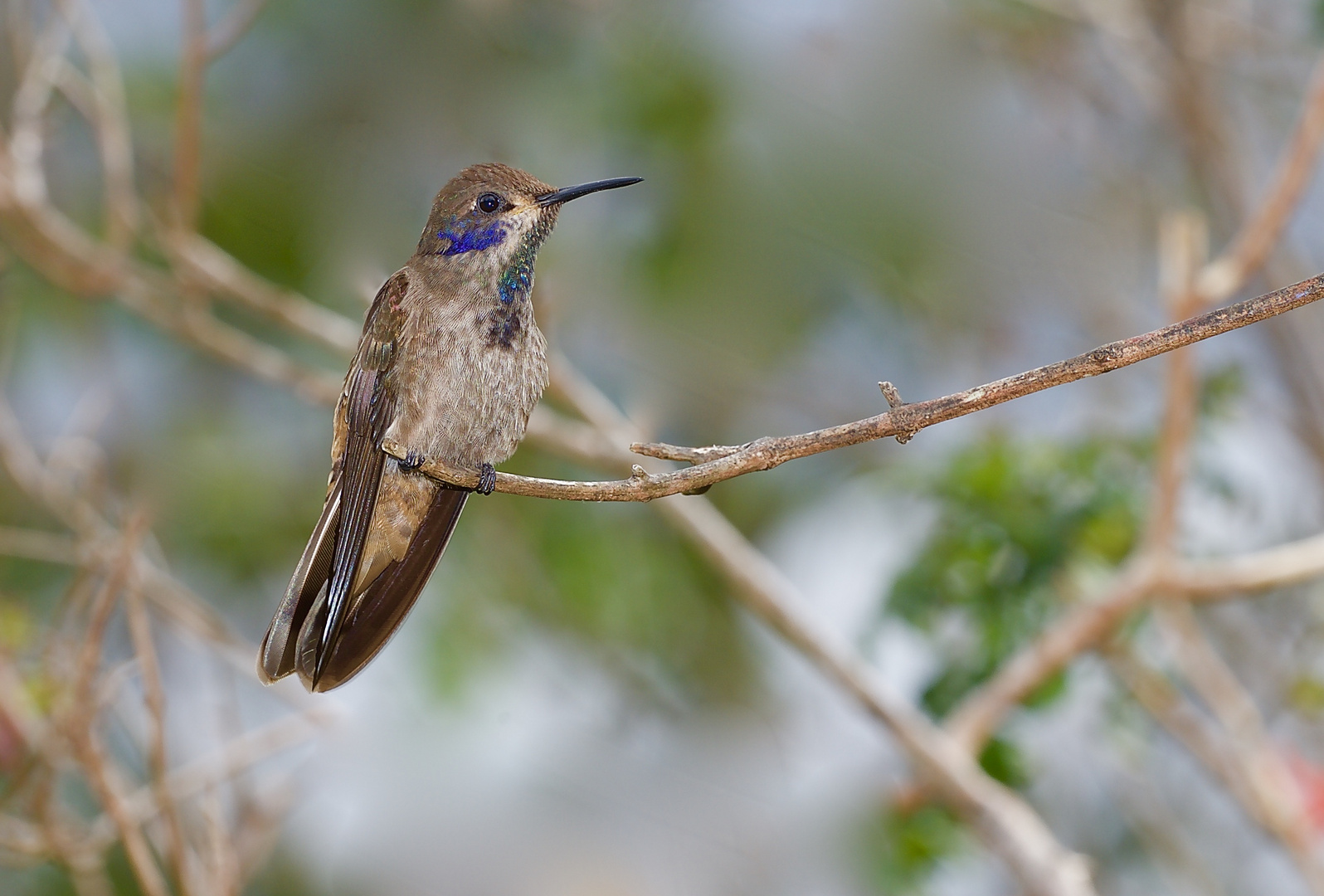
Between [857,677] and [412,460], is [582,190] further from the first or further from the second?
[857,677]

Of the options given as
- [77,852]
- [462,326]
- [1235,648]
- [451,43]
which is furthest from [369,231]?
[1235,648]

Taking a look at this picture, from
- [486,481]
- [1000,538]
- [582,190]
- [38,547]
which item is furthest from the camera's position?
[38,547]

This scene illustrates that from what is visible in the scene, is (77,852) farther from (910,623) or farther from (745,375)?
(745,375)

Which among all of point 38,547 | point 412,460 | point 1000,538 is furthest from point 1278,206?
point 38,547

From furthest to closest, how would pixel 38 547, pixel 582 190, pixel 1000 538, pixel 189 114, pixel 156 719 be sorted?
pixel 38 547, pixel 1000 538, pixel 189 114, pixel 156 719, pixel 582 190

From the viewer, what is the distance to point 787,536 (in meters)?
7.91

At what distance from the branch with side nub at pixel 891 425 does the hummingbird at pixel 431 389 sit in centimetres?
12

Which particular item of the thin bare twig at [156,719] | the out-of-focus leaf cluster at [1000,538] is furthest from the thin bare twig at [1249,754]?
the thin bare twig at [156,719]

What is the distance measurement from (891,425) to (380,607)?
0.98 meters

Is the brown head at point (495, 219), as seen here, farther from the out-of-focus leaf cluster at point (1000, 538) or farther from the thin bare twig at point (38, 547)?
the thin bare twig at point (38, 547)

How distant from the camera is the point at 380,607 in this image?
7.36ft

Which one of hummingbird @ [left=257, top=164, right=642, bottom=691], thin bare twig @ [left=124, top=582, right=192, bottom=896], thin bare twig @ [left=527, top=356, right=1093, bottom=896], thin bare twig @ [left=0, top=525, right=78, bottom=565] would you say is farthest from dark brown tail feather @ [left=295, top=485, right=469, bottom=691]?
thin bare twig @ [left=0, top=525, right=78, bottom=565]

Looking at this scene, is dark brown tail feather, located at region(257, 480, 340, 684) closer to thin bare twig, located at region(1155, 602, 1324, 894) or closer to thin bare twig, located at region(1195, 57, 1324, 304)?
thin bare twig, located at region(1195, 57, 1324, 304)

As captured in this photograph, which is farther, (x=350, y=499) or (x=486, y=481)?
(x=486, y=481)
